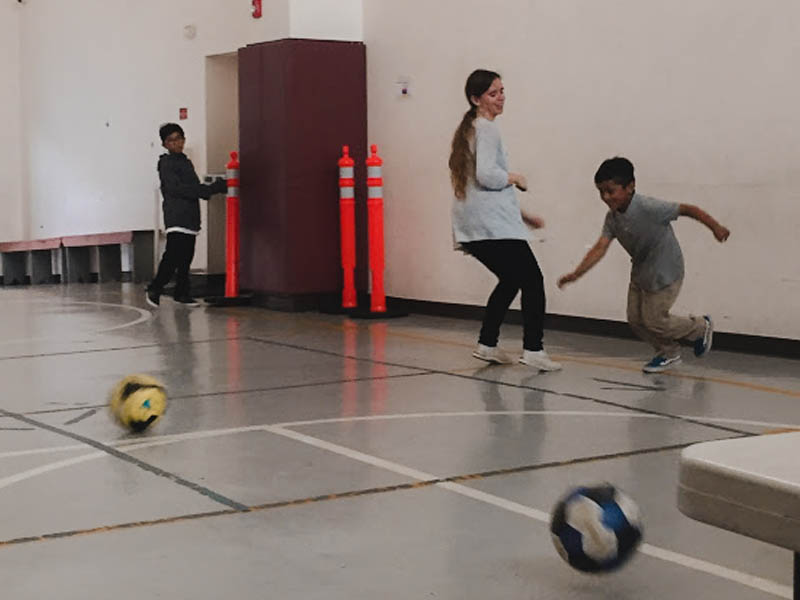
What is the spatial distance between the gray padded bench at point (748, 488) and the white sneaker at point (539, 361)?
16.8 ft

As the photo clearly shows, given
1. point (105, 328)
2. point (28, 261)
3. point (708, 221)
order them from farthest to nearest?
1. point (28, 261)
2. point (105, 328)
3. point (708, 221)

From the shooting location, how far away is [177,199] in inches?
508

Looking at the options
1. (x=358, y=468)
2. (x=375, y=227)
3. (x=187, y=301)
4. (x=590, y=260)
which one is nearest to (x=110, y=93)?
(x=187, y=301)

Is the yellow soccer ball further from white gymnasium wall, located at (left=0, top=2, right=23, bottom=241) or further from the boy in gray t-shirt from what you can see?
white gymnasium wall, located at (left=0, top=2, right=23, bottom=241)

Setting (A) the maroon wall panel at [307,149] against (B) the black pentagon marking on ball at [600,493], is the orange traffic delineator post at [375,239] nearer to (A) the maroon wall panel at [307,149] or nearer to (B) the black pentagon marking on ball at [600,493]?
(A) the maroon wall panel at [307,149]

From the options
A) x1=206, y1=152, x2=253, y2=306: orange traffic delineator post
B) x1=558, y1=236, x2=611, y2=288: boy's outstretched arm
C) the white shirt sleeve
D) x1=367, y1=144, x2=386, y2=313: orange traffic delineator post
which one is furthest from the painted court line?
x1=206, y1=152, x2=253, y2=306: orange traffic delineator post

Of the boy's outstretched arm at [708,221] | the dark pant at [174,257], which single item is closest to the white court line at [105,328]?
A: the dark pant at [174,257]

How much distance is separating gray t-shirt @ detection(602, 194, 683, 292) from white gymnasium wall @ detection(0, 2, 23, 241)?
48.8ft

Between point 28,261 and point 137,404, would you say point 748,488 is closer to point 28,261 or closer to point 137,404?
point 137,404

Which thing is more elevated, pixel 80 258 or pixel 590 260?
pixel 590 260

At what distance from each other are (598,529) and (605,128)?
21.8 ft

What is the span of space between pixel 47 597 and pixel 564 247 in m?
7.24

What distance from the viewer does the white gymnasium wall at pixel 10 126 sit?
20328 millimetres

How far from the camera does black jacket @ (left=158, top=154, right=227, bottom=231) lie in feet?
42.1
